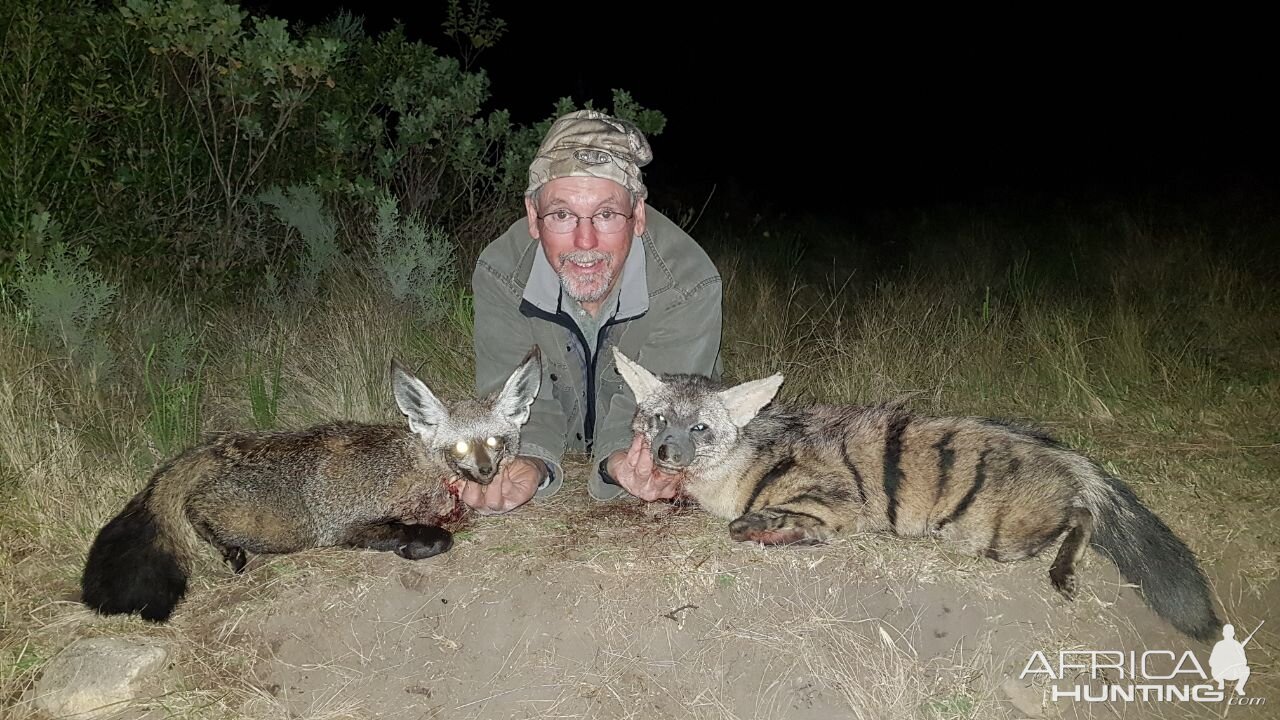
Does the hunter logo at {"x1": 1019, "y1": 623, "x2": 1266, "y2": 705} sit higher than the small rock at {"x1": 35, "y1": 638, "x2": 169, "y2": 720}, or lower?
higher

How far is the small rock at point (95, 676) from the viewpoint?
3.13m

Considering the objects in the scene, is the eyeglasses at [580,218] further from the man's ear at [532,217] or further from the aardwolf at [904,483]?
the aardwolf at [904,483]

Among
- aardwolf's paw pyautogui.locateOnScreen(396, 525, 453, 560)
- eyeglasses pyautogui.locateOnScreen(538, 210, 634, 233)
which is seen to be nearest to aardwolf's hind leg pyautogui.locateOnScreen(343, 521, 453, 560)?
aardwolf's paw pyautogui.locateOnScreen(396, 525, 453, 560)

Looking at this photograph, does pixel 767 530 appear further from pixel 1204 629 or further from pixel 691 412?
pixel 1204 629

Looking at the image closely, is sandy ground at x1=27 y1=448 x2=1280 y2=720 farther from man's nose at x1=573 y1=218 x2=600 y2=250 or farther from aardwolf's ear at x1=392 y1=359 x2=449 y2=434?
man's nose at x1=573 y1=218 x2=600 y2=250

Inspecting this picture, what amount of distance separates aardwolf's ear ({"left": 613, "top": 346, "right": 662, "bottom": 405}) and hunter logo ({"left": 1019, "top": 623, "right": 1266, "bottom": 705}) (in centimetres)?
196

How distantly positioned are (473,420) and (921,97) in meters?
20.3

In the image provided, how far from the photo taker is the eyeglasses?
13.8ft

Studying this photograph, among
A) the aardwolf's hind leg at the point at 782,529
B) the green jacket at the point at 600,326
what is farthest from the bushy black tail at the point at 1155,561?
the green jacket at the point at 600,326

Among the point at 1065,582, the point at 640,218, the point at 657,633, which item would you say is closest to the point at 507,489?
the point at 657,633

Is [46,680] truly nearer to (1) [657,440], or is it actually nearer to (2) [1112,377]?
(1) [657,440]

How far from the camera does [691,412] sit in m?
4.09

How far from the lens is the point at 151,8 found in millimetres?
6125

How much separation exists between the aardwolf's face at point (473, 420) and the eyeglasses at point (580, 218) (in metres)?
0.62
